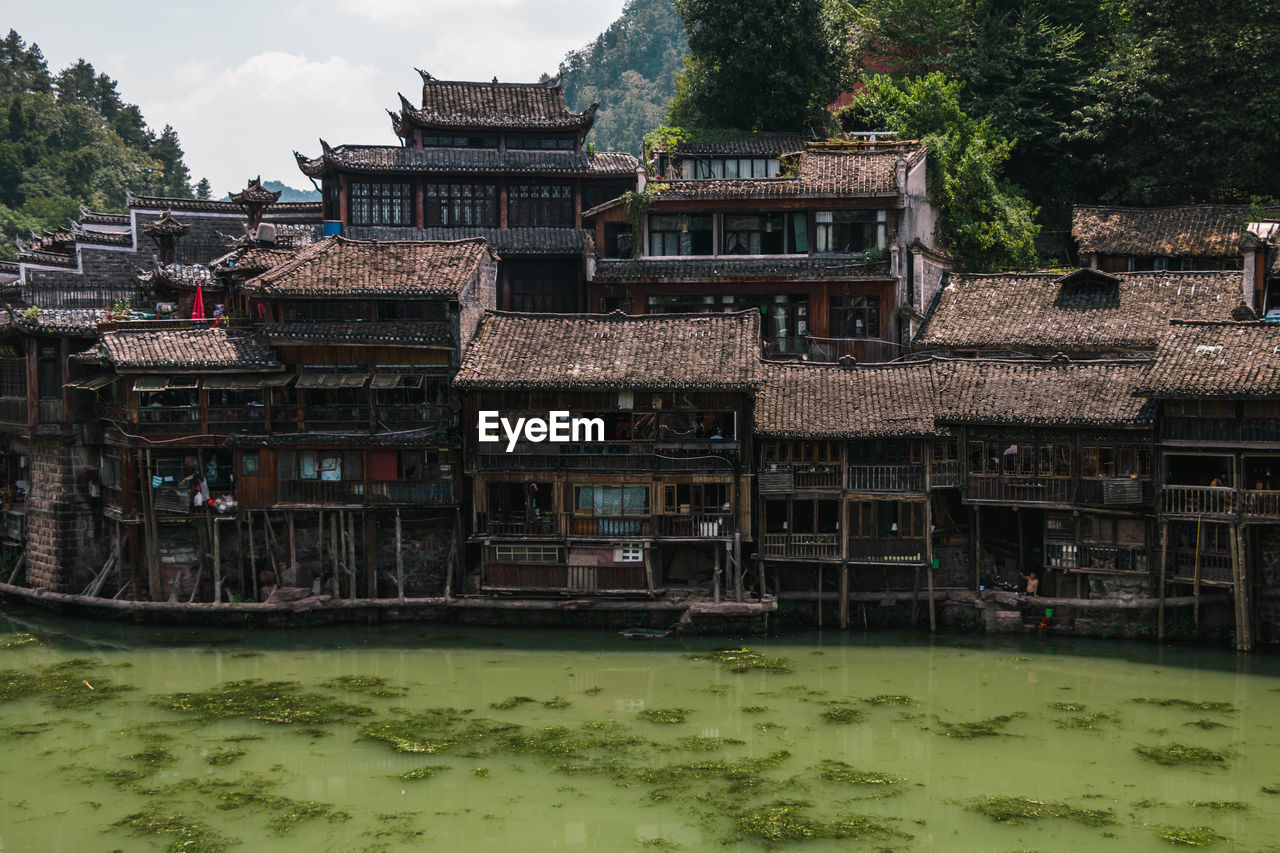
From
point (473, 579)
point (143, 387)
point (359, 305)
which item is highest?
point (359, 305)

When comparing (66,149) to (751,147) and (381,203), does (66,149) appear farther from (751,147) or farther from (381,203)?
(751,147)

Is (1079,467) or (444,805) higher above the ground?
(1079,467)

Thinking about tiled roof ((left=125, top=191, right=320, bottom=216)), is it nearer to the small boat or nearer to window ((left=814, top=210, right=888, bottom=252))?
window ((left=814, top=210, right=888, bottom=252))

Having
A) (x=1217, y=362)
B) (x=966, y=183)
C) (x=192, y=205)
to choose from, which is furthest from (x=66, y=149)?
(x=1217, y=362)

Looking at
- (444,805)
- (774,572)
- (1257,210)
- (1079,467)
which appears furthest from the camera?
(1257,210)

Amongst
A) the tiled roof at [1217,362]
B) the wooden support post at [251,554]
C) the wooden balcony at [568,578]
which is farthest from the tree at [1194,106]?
the wooden support post at [251,554]

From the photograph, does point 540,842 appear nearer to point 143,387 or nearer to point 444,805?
point 444,805

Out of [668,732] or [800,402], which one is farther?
[800,402]

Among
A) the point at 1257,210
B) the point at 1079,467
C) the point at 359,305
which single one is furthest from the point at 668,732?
the point at 1257,210

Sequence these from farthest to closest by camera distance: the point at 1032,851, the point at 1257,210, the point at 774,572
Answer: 1. the point at 1257,210
2. the point at 774,572
3. the point at 1032,851
